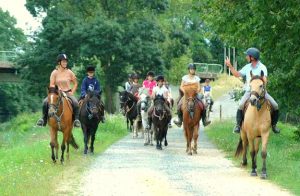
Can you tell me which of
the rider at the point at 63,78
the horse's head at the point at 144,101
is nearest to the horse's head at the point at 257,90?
the rider at the point at 63,78

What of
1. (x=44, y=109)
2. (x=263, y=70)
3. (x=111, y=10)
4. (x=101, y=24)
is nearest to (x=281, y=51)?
(x=263, y=70)

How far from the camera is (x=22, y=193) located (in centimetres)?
1335

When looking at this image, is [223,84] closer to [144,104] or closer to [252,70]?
[144,104]

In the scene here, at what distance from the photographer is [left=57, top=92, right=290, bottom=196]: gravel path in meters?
14.0

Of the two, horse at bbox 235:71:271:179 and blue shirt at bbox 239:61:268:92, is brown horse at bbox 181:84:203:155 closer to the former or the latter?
blue shirt at bbox 239:61:268:92

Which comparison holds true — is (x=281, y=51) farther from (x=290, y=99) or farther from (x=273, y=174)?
(x=273, y=174)

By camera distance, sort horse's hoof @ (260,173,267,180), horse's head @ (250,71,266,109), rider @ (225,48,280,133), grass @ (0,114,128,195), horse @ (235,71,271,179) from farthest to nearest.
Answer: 1. rider @ (225,48,280,133)
2. horse @ (235,71,271,179)
3. horse's head @ (250,71,266,109)
4. horse's hoof @ (260,173,267,180)
5. grass @ (0,114,128,195)

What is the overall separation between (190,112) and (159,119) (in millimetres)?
2323

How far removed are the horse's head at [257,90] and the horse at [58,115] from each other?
208 inches

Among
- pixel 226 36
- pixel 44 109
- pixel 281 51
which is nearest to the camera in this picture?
pixel 44 109

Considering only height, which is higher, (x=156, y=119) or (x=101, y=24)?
(x=101, y=24)

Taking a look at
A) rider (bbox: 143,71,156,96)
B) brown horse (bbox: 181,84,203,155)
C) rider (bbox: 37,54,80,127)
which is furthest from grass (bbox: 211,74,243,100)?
rider (bbox: 37,54,80,127)

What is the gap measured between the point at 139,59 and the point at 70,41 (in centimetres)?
556

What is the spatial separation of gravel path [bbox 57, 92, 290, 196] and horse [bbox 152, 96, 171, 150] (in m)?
1.41
